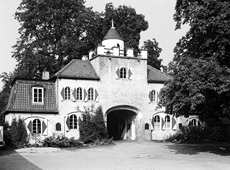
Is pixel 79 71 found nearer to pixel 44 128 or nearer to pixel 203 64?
pixel 44 128

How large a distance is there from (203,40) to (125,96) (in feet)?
38.3


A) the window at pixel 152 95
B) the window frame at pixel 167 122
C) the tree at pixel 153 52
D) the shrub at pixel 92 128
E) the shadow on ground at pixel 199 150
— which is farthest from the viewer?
the tree at pixel 153 52

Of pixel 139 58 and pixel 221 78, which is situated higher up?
pixel 139 58

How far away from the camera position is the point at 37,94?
30812mm

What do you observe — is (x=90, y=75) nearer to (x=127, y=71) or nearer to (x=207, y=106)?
(x=127, y=71)

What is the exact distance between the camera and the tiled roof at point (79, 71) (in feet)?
103

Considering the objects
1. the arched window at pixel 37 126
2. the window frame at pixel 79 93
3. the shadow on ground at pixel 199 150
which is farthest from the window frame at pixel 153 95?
the arched window at pixel 37 126

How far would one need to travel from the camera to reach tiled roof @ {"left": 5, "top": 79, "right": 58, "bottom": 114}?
2970cm

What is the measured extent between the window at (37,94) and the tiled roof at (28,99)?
1.01ft

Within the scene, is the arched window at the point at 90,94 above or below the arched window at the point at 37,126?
above

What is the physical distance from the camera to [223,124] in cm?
3553

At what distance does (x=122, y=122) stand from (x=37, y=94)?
10089 mm

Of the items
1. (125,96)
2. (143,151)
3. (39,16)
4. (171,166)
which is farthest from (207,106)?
(39,16)

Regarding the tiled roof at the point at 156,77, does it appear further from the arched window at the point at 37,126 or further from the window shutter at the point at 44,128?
the arched window at the point at 37,126
